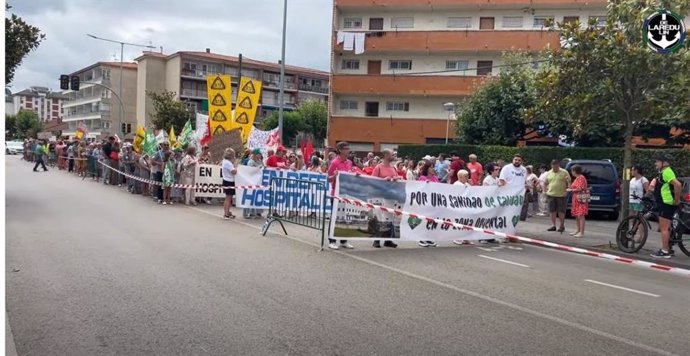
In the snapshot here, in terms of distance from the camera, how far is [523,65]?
3456 cm

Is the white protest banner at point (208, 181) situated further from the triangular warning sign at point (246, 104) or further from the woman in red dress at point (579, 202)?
the woman in red dress at point (579, 202)

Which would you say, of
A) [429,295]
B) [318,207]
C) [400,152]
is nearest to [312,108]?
[400,152]

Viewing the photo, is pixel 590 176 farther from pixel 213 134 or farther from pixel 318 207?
pixel 213 134

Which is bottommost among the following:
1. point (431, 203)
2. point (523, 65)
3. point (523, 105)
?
point (431, 203)

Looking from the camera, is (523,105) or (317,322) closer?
(317,322)

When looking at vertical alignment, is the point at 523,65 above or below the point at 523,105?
above

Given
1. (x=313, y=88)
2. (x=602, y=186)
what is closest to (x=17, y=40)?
(x=602, y=186)

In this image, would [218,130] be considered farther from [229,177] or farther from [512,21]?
[512,21]

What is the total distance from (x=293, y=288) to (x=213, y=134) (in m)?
14.3

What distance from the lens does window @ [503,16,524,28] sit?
4650 centimetres

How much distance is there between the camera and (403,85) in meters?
46.8

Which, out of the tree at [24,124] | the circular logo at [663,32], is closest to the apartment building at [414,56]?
the circular logo at [663,32]

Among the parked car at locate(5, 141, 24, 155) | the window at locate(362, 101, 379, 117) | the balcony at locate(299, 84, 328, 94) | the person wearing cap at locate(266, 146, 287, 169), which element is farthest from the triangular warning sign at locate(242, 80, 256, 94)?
the balcony at locate(299, 84, 328, 94)

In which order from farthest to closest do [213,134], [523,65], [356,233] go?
[523,65], [213,134], [356,233]
